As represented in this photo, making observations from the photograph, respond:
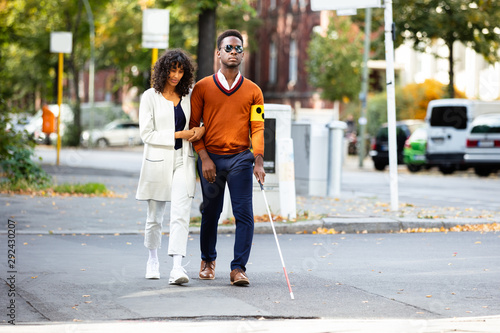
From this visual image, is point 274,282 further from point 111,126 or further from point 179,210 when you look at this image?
point 111,126

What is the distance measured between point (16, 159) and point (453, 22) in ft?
65.3

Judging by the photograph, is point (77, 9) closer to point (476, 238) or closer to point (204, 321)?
point (476, 238)

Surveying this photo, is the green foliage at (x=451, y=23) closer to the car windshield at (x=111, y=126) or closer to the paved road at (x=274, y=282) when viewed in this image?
the car windshield at (x=111, y=126)

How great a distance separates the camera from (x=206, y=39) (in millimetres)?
20969

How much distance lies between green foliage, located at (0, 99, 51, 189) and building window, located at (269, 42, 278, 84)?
45.0 m

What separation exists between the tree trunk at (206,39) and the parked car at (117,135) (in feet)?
94.5

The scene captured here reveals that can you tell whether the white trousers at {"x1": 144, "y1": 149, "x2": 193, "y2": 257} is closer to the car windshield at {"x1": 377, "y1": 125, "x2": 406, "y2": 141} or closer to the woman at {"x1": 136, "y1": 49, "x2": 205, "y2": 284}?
the woman at {"x1": 136, "y1": 49, "x2": 205, "y2": 284}

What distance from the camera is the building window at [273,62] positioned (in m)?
60.6

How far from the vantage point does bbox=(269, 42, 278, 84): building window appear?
199 ft

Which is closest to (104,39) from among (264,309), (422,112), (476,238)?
(422,112)

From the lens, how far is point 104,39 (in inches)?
2122

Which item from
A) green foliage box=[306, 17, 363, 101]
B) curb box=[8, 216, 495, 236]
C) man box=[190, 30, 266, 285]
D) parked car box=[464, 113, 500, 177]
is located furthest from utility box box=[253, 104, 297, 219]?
green foliage box=[306, 17, 363, 101]

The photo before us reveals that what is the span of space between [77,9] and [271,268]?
42.3m

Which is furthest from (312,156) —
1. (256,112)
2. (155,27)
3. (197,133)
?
(197,133)
